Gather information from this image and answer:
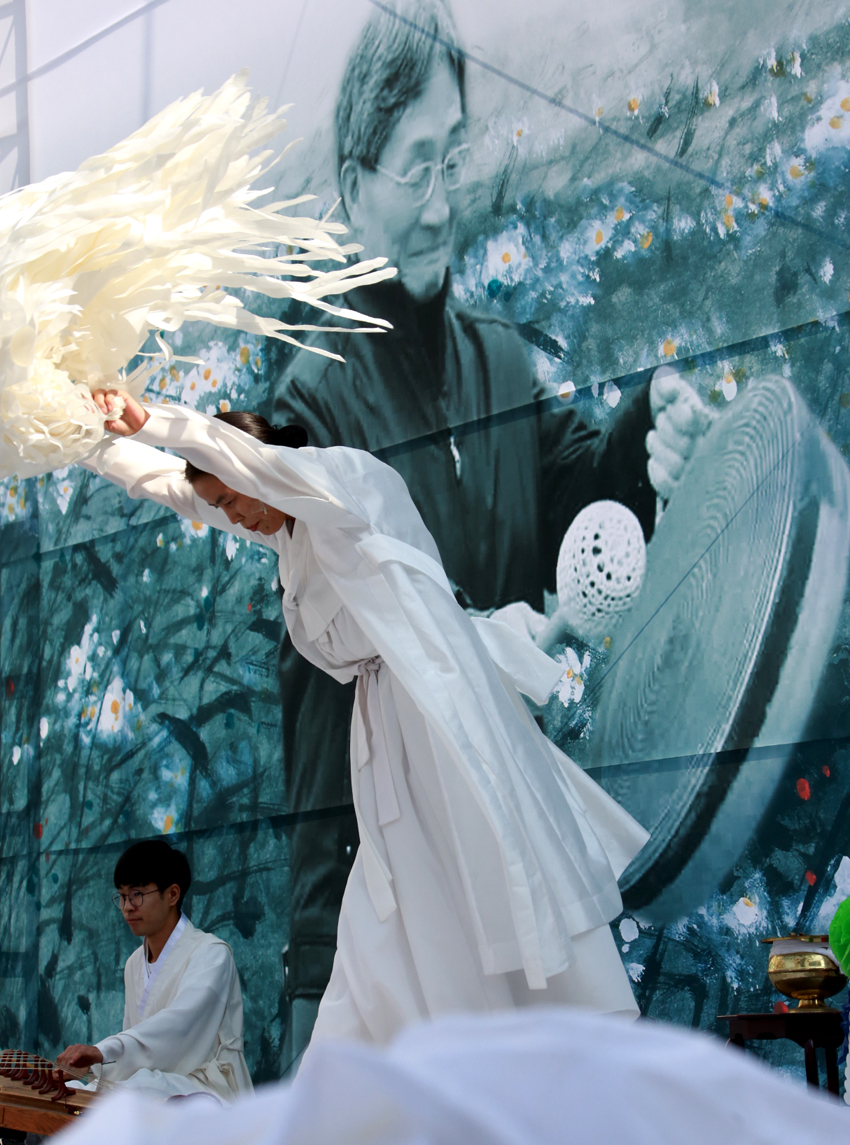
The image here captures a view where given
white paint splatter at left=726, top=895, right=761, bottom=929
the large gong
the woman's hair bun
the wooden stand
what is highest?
the woman's hair bun

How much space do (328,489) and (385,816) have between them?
72 centimetres

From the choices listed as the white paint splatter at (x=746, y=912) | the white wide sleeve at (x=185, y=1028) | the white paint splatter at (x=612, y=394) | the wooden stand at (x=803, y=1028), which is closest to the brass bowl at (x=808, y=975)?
the wooden stand at (x=803, y=1028)

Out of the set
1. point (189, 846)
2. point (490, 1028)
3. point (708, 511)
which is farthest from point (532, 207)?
point (490, 1028)

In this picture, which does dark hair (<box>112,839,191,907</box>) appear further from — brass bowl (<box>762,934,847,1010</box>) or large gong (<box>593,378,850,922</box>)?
brass bowl (<box>762,934,847,1010</box>)

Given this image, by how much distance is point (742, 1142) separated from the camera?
0.34 m

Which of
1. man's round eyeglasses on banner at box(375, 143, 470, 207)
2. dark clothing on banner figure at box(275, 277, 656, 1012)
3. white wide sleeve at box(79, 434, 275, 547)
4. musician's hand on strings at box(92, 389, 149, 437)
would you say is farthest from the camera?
man's round eyeglasses on banner at box(375, 143, 470, 207)

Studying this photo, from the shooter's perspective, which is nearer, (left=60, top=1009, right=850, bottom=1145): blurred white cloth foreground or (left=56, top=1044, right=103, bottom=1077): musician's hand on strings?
(left=60, top=1009, right=850, bottom=1145): blurred white cloth foreground

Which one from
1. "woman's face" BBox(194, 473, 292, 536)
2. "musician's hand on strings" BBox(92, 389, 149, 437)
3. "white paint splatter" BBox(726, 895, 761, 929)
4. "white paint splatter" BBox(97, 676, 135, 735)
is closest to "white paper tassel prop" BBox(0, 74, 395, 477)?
"musician's hand on strings" BBox(92, 389, 149, 437)

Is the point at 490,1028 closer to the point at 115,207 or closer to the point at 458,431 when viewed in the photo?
the point at 115,207

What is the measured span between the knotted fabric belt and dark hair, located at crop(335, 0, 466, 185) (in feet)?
7.85

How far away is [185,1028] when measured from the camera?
3385 millimetres

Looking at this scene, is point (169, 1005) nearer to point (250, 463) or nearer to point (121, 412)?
point (250, 463)

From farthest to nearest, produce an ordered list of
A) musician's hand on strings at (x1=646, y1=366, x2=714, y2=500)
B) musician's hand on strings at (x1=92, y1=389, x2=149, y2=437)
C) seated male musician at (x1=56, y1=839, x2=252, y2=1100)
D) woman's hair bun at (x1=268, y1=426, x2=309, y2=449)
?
musician's hand on strings at (x1=646, y1=366, x2=714, y2=500)
seated male musician at (x1=56, y1=839, x2=252, y2=1100)
woman's hair bun at (x1=268, y1=426, x2=309, y2=449)
musician's hand on strings at (x1=92, y1=389, x2=149, y2=437)

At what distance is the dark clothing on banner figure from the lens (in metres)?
3.92
